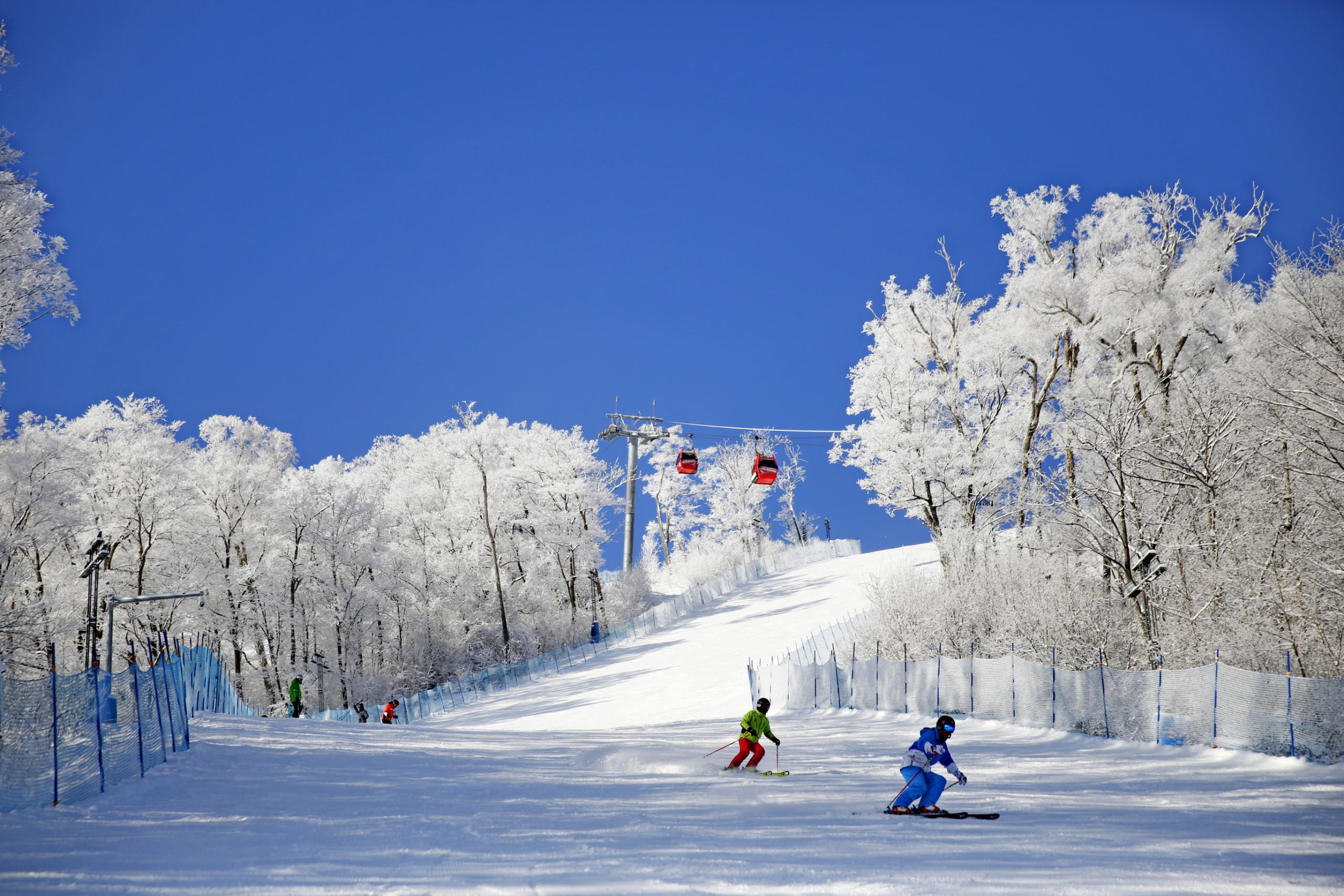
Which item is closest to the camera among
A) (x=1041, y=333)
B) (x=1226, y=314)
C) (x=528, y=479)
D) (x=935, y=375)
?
(x=1226, y=314)

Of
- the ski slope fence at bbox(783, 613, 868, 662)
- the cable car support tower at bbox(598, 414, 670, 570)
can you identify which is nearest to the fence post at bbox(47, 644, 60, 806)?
the ski slope fence at bbox(783, 613, 868, 662)

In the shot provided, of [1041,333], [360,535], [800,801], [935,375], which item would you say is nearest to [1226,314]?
[1041,333]

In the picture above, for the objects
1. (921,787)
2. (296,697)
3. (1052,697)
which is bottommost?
(296,697)

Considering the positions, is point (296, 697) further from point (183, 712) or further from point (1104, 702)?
point (1104, 702)

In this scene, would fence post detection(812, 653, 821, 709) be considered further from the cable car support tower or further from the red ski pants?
the cable car support tower

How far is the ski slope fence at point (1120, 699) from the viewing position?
1382cm

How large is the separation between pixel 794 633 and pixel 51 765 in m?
33.1

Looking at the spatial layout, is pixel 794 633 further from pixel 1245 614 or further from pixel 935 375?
pixel 1245 614

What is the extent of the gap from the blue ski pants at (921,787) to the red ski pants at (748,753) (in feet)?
11.8

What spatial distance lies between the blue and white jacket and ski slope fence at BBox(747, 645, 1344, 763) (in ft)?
24.4

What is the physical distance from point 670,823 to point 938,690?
14306 millimetres

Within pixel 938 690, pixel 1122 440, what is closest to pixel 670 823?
pixel 938 690

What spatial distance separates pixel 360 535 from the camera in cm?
4788

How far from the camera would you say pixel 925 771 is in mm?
10414
